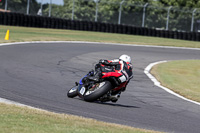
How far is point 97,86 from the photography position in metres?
8.88

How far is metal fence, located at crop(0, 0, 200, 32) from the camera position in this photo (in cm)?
3484

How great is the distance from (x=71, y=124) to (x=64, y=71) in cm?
818

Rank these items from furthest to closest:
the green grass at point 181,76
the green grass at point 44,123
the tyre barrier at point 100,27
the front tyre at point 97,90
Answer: the tyre barrier at point 100,27 → the green grass at point 181,76 → the front tyre at point 97,90 → the green grass at point 44,123

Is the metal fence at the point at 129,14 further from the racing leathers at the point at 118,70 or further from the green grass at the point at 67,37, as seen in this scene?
the racing leathers at the point at 118,70

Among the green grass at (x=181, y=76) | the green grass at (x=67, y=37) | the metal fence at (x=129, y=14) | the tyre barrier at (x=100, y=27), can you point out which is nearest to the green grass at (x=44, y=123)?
the green grass at (x=181, y=76)

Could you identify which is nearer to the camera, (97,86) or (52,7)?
(97,86)

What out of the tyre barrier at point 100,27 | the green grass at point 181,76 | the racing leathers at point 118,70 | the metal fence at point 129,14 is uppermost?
the metal fence at point 129,14

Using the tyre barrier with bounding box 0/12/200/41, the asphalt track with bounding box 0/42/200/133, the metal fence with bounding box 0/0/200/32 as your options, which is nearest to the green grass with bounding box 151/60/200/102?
the asphalt track with bounding box 0/42/200/133

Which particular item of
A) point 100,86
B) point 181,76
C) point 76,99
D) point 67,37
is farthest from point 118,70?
point 67,37

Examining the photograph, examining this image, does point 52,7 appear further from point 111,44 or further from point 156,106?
point 156,106

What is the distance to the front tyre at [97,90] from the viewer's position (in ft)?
28.8

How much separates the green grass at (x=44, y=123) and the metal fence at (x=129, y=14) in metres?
28.0

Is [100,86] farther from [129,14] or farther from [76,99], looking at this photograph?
[129,14]

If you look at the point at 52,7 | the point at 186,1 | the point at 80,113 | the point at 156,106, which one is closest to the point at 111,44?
the point at 52,7
